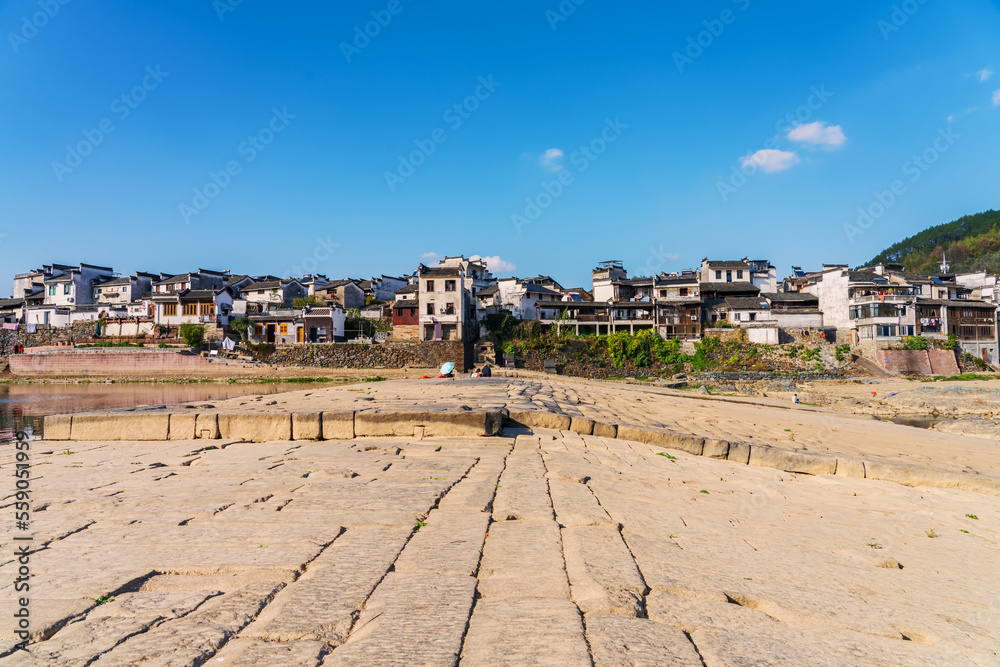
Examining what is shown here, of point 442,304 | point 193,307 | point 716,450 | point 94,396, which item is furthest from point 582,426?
point 193,307

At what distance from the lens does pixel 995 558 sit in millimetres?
5133

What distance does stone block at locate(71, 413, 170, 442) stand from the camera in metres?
9.27

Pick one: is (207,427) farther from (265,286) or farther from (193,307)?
(265,286)

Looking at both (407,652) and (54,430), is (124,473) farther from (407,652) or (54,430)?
(407,652)

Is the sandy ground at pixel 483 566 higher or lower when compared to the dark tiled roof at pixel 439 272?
lower

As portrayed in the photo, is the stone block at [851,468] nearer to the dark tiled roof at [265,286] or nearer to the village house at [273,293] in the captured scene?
the village house at [273,293]

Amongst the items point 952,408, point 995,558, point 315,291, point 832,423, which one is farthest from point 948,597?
point 315,291

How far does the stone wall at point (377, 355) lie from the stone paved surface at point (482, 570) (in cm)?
3718

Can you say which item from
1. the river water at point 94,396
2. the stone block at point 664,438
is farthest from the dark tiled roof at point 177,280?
the stone block at point 664,438

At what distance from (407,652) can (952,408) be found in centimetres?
3174

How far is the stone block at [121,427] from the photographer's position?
9.27 m

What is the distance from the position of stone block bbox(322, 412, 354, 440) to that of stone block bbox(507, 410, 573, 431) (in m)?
3.06

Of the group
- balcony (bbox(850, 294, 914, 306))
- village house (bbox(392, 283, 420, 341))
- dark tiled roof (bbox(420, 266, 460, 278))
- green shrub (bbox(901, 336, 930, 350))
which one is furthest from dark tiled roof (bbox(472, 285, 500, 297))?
green shrub (bbox(901, 336, 930, 350))

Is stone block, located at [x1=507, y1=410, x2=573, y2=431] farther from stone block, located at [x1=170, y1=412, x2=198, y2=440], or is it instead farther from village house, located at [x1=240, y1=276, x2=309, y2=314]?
village house, located at [x1=240, y1=276, x2=309, y2=314]
